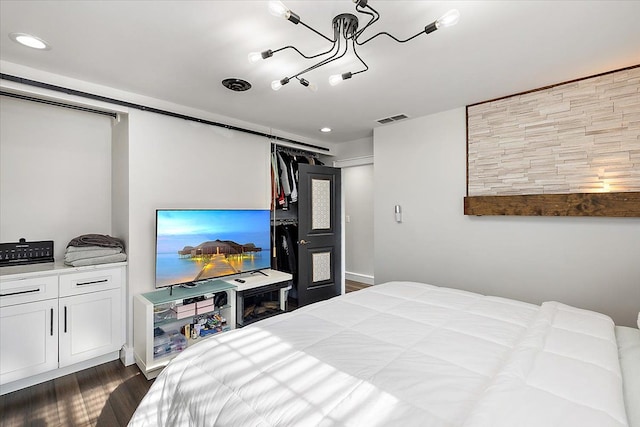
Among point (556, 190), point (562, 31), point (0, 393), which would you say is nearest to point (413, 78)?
point (562, 31)

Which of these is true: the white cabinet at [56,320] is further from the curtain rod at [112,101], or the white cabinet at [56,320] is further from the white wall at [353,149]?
the white wall at [353,149]

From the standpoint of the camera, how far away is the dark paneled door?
3.93 meters

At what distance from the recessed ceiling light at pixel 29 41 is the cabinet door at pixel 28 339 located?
5.77 feet

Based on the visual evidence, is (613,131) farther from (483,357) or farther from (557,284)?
(483,357)

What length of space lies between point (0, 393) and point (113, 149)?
2.06 meters

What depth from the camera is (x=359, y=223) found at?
213 inches

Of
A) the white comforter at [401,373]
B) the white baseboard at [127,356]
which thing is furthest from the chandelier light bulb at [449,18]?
the white baseboard at [127,356]

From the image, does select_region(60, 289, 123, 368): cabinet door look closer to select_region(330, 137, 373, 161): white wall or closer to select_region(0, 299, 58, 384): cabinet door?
select_region(0, 299, 58, 384): cabinet door

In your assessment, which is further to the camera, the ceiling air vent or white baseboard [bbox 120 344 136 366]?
the ceiling air vent

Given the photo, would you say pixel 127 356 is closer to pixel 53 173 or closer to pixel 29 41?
pixel 53 173

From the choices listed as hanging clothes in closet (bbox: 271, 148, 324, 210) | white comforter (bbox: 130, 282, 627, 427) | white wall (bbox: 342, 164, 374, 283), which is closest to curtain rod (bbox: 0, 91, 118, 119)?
hanging clothes in closet (bbox: 271, 148, 324, 210)

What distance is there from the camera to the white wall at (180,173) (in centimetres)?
265

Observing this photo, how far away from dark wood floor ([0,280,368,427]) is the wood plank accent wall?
3.22 meters

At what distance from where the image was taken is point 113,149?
2.88 metres
